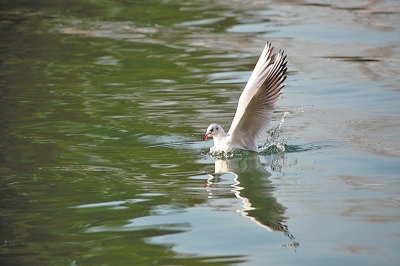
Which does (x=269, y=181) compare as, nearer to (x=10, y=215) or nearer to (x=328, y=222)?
(x=328, y=222)

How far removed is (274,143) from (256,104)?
2.94 feet

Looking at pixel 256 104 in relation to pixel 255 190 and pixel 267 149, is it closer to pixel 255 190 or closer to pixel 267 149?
pixel 267 149

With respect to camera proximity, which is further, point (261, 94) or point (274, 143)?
point (274, 143)

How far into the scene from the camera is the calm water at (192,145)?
19.5 ft

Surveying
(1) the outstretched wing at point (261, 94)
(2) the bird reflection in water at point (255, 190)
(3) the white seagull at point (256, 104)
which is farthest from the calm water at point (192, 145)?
(1) the outstretched wing at point (261, 94)

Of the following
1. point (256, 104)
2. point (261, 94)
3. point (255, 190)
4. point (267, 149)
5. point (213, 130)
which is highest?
point (261, 94)

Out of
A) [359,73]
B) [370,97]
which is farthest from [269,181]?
[359,73]

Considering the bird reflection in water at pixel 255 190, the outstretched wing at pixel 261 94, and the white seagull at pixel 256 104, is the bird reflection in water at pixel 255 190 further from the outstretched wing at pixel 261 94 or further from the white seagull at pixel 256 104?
the outstretched wing at pixel 261 94

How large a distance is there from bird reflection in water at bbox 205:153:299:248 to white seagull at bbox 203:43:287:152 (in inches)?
8.3

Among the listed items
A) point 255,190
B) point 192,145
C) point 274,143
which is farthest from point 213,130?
point 255,190

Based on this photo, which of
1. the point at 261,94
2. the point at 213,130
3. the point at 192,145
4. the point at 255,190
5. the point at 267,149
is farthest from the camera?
the point at 192,145

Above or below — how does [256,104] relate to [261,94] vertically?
below

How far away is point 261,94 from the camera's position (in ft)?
26.8

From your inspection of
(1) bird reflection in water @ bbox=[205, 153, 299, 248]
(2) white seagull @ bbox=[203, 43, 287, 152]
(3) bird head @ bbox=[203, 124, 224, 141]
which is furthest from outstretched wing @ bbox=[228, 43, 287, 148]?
(1) bird reflection in water @ bbox=[205, 153, 299, 248]
